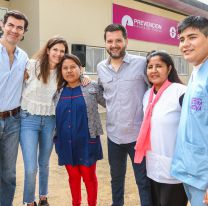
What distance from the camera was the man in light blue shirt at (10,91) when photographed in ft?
9.08

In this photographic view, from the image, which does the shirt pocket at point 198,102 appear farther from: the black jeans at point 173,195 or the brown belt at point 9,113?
the brown belt at point 9,113

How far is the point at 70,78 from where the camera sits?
2.87 metres

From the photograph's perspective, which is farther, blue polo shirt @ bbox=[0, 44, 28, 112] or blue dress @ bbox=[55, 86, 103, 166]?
blue dress @ bbox=[55, 86, 103, 166]

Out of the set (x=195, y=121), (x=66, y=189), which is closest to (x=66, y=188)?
(x=66, y=189)

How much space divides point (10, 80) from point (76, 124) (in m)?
0.72

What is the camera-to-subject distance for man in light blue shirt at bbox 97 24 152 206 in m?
2.80

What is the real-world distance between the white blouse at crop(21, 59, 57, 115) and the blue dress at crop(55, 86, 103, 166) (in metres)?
0.13

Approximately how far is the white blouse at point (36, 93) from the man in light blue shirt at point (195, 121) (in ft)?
4.85

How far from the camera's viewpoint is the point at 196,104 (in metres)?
1.75

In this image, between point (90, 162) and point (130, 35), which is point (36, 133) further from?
point (130, 35)

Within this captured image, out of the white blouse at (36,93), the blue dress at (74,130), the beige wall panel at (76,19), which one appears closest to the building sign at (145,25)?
the beige wall panel at (76,19)

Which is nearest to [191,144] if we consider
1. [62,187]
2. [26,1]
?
[62,187]

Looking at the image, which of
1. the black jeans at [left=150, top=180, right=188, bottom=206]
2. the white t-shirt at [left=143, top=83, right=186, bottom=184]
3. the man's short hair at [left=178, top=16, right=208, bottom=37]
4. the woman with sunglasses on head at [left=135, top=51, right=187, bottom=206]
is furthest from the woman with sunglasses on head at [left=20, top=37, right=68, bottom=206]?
the man's short hair at [left=178, top=16, right=208, bottom=37]

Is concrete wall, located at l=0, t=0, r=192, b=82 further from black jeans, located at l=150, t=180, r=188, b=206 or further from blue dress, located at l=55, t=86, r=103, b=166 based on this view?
black jeans, located at l=150, t=180, r=188, b=206
